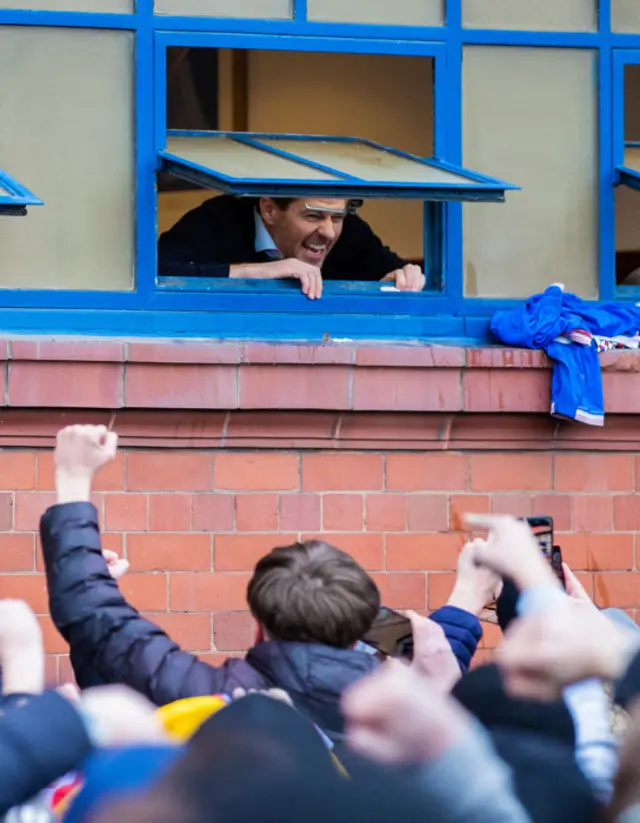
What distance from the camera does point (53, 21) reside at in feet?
18.3

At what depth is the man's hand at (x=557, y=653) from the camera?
2.20 meters

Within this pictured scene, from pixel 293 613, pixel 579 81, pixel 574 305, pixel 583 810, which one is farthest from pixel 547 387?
pixel 583 810

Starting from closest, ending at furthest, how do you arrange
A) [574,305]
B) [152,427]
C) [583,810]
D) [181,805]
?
[181,805] → [583,810] → [152,427] → [574,305]

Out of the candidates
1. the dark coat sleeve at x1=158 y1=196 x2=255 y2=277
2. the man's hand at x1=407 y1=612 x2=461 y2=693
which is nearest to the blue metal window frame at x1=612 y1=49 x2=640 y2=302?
the dark coat sleeve at x1=158 y1=196 x2=255 y2=277

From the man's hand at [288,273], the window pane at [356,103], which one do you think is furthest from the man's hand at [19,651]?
the window pane at [356,103]

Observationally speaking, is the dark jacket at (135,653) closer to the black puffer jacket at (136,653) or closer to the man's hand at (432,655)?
the black puffer jacket at (136,653)

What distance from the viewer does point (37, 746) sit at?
201 centimetres

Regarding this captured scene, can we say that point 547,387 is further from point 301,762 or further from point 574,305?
point 301,762

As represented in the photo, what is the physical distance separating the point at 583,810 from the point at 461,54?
4.36m

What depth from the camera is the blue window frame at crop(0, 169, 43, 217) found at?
194 inches

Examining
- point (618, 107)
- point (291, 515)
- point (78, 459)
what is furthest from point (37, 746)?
point (618, 107)

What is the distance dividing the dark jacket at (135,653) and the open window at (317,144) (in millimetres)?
2333

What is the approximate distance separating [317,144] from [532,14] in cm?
102

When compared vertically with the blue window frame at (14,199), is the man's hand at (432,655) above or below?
below
